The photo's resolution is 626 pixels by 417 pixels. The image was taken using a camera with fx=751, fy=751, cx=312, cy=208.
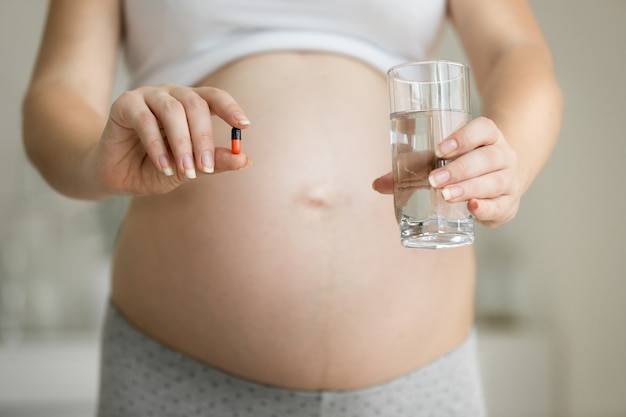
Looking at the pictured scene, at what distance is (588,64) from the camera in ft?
9.11

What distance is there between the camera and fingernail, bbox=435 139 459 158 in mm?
580

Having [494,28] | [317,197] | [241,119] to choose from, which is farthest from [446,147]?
[494,28]

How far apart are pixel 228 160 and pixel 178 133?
0.14 feet

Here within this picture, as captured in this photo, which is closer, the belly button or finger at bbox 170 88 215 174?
finger at bbox 170 88 215 174

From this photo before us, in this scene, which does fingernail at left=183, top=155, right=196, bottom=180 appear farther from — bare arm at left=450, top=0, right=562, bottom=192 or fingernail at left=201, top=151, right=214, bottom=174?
bare arm at left=450, top=0, right=562, bottom=192

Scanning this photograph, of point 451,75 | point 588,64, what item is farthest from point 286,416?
point 588,64

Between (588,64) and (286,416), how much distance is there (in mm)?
2314

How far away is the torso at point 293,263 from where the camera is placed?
861mm

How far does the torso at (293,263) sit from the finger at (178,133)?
0.30m

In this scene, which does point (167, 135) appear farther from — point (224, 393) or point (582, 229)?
point (582, 229)

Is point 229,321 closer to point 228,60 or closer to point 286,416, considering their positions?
point 286,416

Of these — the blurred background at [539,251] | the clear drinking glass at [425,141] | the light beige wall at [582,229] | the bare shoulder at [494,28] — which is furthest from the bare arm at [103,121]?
the light beige wall at [582,229]

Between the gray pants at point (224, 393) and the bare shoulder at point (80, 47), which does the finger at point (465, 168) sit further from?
the bare shoulder at point (80, 47)

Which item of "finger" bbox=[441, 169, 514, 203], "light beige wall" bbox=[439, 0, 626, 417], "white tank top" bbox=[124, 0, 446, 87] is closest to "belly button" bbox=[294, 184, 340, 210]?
"white tank top" bbox=[124, 0, 446, 87]
